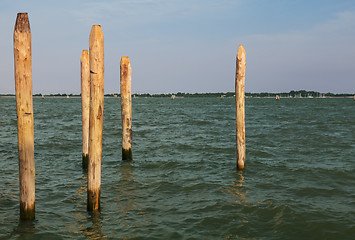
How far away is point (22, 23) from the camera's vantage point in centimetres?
551

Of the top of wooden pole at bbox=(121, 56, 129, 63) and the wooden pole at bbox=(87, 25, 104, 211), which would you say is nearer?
the wooden pole at bbox=(87, 25, 104, 211)

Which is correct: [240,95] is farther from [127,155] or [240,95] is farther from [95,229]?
[95,229]

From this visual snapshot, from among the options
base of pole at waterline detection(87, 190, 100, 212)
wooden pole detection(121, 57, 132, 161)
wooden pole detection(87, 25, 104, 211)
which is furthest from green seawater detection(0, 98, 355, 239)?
wooden pole detection(121, 57, 132, 161)

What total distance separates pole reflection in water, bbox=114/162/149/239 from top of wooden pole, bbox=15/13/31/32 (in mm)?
3741

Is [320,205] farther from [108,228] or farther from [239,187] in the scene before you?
[108,228]

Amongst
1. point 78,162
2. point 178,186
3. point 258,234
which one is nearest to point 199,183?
point 178,186

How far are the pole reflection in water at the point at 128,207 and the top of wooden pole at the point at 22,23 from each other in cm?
374

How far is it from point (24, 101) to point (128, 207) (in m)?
3.19

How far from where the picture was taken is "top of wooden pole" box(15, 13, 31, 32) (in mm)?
5507

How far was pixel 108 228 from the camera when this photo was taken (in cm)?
627

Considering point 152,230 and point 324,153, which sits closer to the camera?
point 152,230

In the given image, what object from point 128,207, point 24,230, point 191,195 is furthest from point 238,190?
point 24,230

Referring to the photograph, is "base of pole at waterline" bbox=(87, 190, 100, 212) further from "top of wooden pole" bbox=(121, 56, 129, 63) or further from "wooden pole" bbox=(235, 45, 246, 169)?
"top of wooden pole" bbox=(121, 56, 129, 63)

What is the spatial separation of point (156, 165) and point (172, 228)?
567cm
